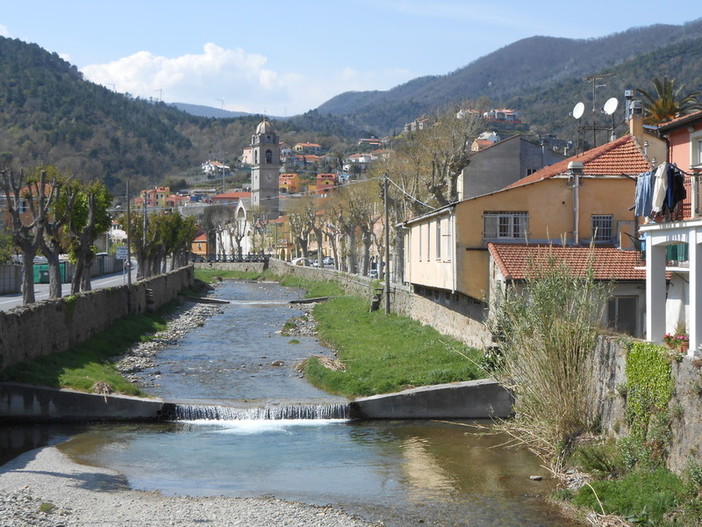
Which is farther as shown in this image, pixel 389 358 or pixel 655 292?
pixel 389 358

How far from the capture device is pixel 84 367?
38125 mm

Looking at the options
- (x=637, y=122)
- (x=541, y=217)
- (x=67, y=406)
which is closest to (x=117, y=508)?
(x=67, y=406)

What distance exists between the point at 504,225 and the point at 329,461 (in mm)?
15830

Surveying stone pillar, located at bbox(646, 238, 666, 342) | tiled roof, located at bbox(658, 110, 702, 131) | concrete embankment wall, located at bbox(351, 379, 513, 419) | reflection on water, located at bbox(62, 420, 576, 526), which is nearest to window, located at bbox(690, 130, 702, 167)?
tiled roof, located at bbox(658, 110, 702, 131)

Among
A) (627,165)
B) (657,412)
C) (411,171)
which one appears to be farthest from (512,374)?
(411,171)

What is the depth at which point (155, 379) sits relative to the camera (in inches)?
1594

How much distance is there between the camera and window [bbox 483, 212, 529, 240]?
38906mm

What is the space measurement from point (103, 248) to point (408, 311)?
139 meters

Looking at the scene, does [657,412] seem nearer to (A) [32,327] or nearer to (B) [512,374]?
(B) [512,374]

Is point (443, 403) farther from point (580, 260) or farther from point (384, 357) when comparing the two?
point (384, 357)

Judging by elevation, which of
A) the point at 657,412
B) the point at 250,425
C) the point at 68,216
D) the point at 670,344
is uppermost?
the point at 68,216

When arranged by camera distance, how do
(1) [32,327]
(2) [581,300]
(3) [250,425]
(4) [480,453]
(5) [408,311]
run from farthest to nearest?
(5) [408,311] < (1) [32,327] < (3) [250,425] < (4) [480,453] < (2) [581,300]

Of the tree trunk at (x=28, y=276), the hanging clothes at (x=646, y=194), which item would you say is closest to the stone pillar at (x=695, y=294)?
the hanging clothes at (x=646, y=194)

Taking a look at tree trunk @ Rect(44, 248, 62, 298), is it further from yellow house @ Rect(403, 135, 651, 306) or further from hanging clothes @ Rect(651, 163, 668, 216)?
hanging clothes @ Rect(651, 163, 668, 216)
